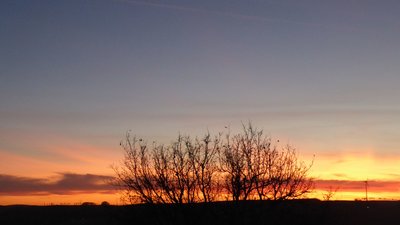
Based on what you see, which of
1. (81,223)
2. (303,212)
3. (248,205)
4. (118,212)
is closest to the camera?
(248,205)

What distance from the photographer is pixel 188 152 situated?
2992 cm

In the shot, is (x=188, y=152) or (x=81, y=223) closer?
(x=188, y=152)

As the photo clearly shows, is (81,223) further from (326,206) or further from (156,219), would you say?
(326,206)

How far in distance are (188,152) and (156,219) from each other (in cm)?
410

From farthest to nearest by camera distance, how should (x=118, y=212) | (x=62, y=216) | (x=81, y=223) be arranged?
(x=62, y=216), (x=81, y=223), (x=118, y=212)

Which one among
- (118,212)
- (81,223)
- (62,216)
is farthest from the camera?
(62,216)

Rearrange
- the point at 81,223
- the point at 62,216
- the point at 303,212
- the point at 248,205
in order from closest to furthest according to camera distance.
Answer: the point at 248,205 < the point at 303,212 < the point at 81,223 < the point at 62,216

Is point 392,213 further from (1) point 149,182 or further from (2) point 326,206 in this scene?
(1) point 149,182

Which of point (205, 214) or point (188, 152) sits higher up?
point (188, 152)

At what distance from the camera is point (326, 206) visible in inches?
1221

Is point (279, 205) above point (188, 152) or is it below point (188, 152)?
below

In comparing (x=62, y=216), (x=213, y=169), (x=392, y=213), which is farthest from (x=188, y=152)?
(x=392, y=213)

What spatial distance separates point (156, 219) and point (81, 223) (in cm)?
2253

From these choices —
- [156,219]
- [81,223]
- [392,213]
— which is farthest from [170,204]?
[392,213]
